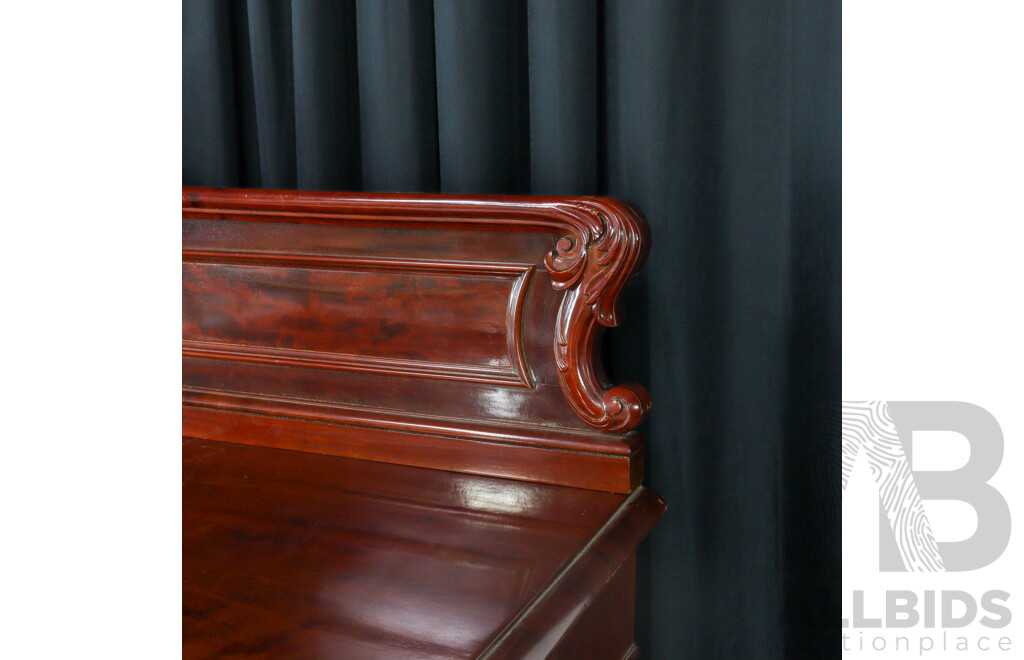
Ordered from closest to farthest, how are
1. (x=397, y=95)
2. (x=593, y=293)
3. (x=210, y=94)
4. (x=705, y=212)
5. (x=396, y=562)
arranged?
(x=396, y=562) → (x=593, y=293) → (x=705, y=212) → (x=397, y=95) → (x=210, y=94)

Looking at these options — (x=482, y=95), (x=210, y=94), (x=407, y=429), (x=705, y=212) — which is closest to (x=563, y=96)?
(x=482, y=95)

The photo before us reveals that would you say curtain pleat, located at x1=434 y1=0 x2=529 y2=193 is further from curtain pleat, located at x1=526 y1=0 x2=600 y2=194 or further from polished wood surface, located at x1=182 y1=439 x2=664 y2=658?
polished wood surface, located at x1=182 y1=439 x2=664 y2=658

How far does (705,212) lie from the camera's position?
0.94 meters

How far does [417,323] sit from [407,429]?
126 millimetres

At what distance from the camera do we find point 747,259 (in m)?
0.93

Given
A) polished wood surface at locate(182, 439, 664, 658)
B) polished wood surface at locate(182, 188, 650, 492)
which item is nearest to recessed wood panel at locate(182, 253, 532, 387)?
polished wood surface at locate(182, 188, 650, 492)

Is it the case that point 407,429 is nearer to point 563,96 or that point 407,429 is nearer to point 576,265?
point 576,265

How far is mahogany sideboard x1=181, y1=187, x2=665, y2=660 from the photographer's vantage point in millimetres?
627

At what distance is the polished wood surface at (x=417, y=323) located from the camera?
85 cm
